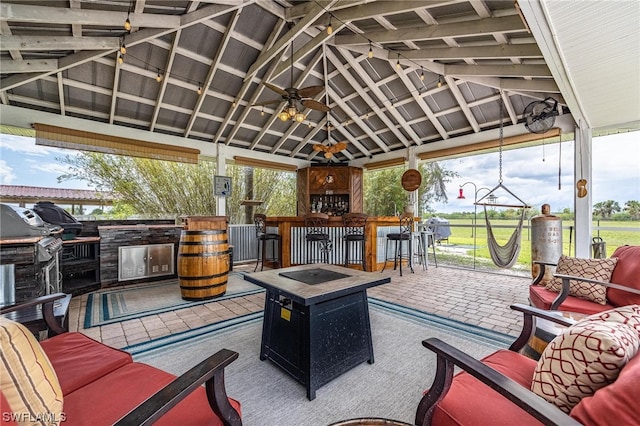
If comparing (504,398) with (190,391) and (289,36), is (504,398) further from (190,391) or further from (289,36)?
(289,36)

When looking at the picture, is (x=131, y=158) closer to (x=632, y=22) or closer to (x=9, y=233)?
(x=9, y=233)

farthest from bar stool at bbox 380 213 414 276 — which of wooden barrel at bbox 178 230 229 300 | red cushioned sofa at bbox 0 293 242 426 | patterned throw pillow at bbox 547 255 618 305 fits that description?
red cushioned sofa at bbox 0 293 242 426

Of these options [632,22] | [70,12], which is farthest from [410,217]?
[70,12]

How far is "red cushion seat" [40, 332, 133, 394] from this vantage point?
4.11 feet

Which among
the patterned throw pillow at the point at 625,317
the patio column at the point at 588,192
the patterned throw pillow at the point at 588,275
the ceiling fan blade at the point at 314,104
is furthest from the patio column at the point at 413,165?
the patterned throw pillow at the point at 625,317

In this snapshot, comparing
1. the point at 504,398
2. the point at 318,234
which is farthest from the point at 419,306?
the point at 504,398

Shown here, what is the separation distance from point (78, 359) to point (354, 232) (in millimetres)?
4922

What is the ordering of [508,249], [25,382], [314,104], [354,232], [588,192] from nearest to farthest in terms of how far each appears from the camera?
[25,382], [314,104], [588,192], [508,249], [354,232]

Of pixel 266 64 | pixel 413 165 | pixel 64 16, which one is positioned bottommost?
pixel 413 165

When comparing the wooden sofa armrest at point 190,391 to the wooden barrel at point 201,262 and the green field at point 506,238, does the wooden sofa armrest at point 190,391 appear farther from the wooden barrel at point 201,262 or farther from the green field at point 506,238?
the green field at point 506,238

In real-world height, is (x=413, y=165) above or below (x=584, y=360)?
above

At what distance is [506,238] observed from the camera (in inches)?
235

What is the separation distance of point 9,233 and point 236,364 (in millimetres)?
2022

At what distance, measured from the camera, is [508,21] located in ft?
10.7
